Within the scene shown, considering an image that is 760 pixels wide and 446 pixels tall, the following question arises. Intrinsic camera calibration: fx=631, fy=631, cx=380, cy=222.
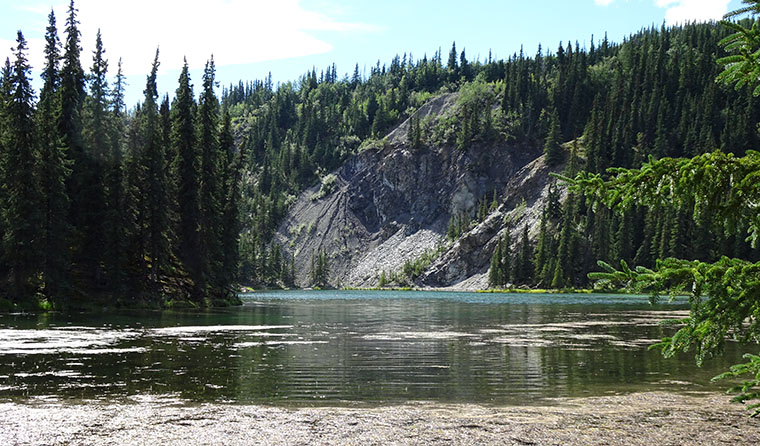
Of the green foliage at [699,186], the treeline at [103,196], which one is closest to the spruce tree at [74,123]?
the treeline at [103,196]

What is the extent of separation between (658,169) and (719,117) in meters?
207

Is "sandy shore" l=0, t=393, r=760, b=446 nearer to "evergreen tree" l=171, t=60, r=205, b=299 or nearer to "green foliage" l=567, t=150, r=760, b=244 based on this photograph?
"green foliage" l=567, t=150, r=760, b=244

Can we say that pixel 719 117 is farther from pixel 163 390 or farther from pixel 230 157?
pixel 163 390

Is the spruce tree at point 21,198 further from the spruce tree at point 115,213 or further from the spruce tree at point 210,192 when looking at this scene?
the spruce tree at point 210,192

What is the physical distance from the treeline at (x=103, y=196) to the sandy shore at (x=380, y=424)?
42506 mm

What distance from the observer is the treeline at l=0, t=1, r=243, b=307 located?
5206cm

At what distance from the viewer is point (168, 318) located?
4772 cm

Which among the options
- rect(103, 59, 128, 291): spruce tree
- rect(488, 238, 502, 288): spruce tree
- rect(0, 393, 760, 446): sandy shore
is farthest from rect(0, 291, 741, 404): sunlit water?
rect(488, 238, 502, 288): spruce tree

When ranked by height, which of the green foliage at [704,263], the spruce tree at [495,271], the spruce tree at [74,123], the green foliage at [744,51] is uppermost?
the spruce tree at [74,123]

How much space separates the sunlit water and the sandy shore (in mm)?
1607

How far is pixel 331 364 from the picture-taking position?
2330 centimetres

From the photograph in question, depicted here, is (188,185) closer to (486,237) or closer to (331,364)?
(331,364)

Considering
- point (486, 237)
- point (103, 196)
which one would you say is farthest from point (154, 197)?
point (486, 237)

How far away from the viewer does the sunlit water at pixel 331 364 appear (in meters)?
17.4
